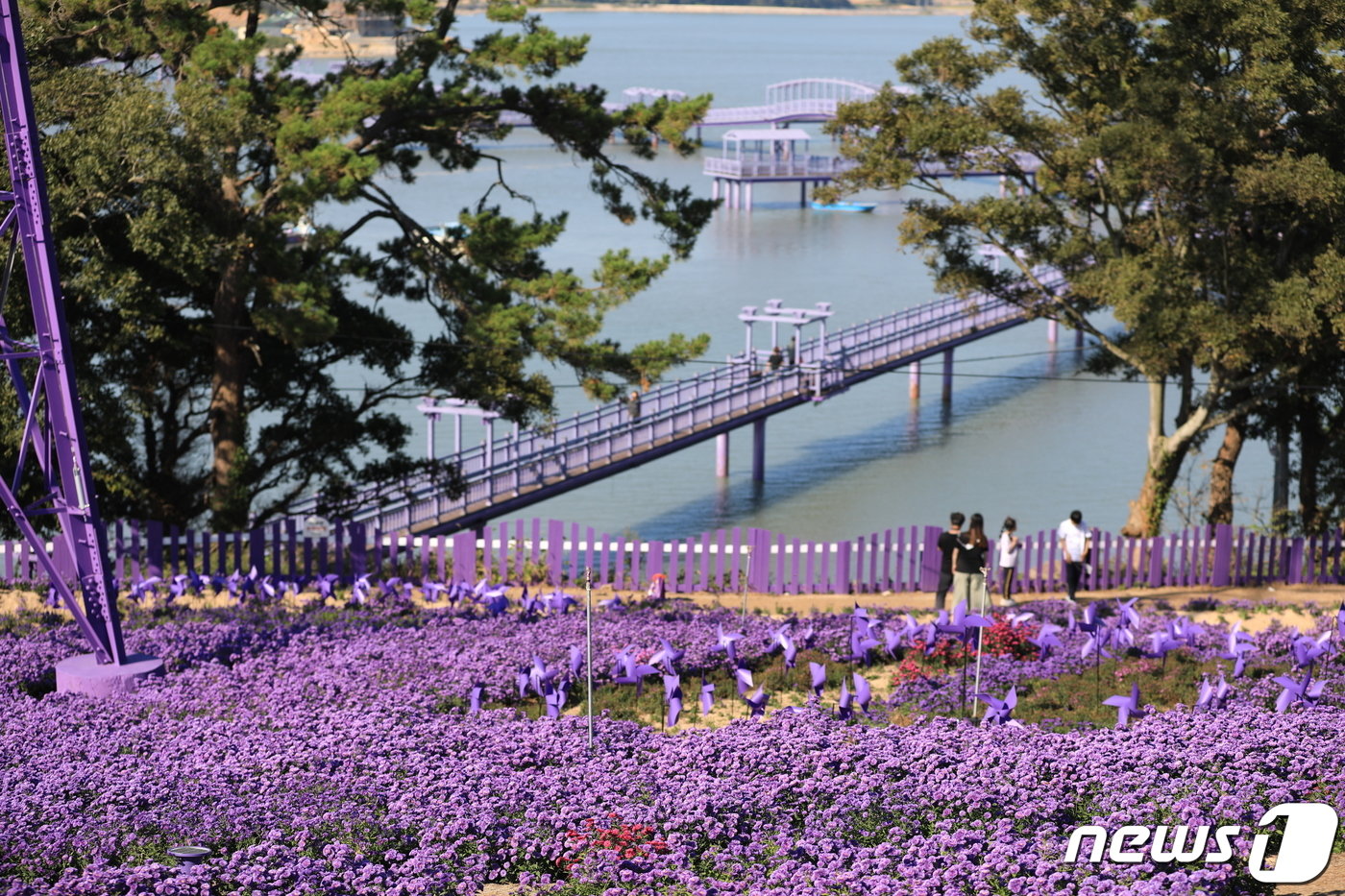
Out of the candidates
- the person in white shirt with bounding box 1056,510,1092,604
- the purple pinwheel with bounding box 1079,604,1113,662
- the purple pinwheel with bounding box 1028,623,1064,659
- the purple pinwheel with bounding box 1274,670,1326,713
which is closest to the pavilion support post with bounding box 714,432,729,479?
the person in white shirt with bounding box 1056,510,1092,604

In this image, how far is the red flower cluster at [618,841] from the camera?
374 inches

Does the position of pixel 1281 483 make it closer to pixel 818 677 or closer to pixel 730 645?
pixel 730 645

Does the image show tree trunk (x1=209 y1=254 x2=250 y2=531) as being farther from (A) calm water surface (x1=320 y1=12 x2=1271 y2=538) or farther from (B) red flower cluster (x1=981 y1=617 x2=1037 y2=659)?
(B) red flower cluster (x1=981 y1=617 x2=1037 y2=659)

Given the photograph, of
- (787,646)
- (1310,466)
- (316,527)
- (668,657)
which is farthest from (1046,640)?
(1310,466)

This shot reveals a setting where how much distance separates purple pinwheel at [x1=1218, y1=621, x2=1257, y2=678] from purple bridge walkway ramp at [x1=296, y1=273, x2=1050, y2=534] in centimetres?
1137

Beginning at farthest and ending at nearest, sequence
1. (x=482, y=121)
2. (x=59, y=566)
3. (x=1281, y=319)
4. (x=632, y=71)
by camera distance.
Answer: (x=632, y=71) < (x=482, y=121) < (x=1281, y=319) < (x=59, y=566)

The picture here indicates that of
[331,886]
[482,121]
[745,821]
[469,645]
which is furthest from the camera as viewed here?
[482,121]

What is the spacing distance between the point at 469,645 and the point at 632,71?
155426 millimetres

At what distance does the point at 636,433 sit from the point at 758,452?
30.7 feet

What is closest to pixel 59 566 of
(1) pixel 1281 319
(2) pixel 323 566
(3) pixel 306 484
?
(2) pixel 323 566

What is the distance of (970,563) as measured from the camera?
57.6 ft

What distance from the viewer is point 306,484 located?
977 inches

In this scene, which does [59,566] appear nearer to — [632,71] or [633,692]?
[633,692]

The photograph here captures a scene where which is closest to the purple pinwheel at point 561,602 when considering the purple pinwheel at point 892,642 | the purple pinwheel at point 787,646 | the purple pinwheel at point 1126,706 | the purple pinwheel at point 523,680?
the purple pinwheel at point 787,646
